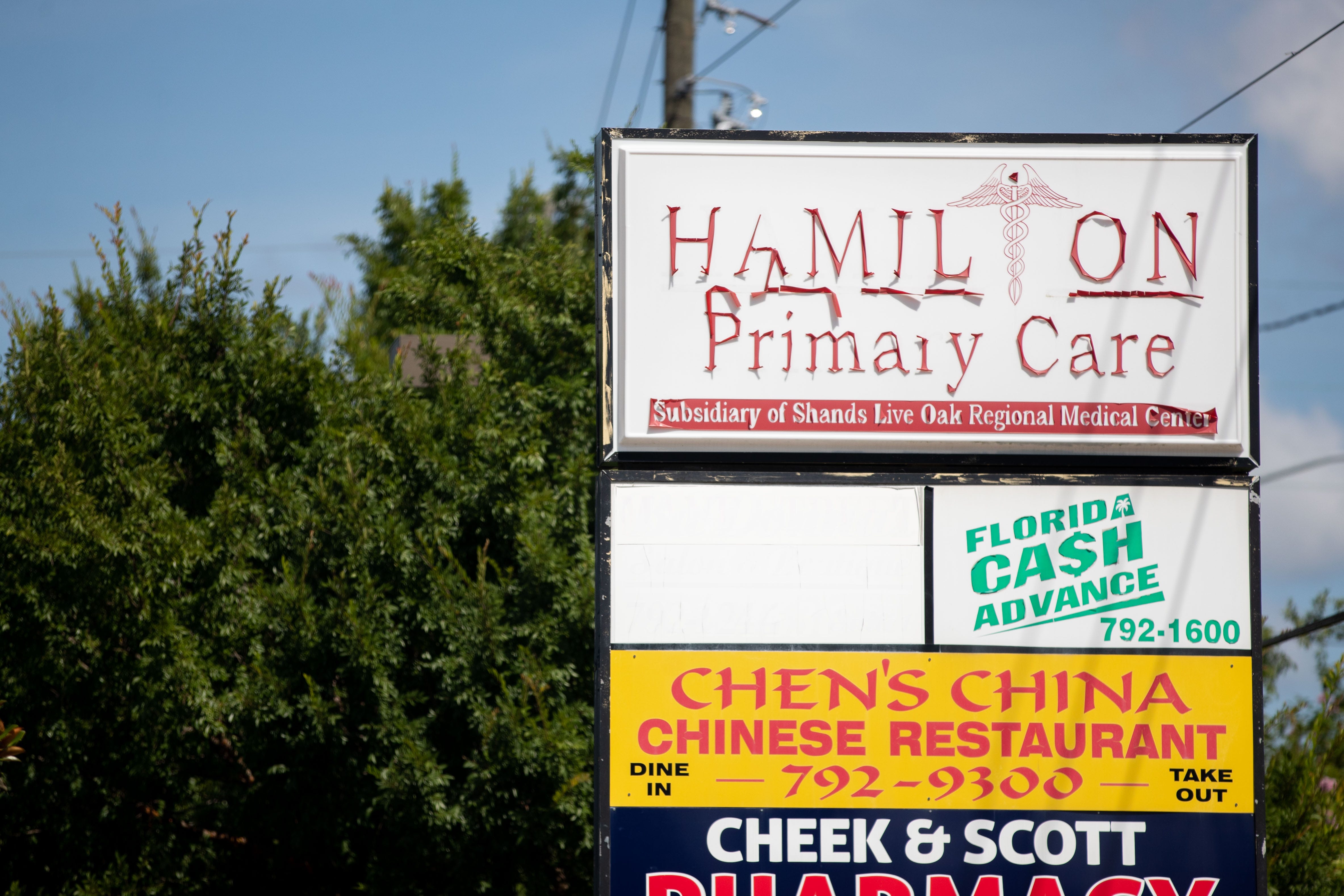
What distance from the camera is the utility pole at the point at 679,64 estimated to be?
11.2m

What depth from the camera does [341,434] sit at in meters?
10.8

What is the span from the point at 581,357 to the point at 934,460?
7.15 m

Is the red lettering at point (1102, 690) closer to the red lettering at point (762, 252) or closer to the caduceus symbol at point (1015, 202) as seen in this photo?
the caduceus symbol at point (1015, 202)

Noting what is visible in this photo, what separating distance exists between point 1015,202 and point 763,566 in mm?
1899

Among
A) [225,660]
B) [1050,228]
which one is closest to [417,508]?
[225,660]

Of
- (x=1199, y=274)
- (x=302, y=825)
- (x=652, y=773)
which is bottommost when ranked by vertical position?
(x=302, y=825)

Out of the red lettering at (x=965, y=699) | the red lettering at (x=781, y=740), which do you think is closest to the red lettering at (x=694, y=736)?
the red lettering at (x=781, y=740)

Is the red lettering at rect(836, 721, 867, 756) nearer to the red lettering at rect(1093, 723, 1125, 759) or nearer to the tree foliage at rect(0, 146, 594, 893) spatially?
the red lettering at rect(1093, 723, 1125, 759)

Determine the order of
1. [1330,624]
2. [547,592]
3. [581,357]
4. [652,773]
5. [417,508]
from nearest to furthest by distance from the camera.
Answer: [652,773]
[1330,624]
[547,592]
[417,508]
[581,357]

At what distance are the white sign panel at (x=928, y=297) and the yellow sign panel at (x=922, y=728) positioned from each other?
0.89 m

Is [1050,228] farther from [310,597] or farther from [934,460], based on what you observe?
[310,597]

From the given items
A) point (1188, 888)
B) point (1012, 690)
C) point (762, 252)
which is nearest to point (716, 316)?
point (762, 252)

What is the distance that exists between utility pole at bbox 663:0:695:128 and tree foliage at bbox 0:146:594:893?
1.91 m

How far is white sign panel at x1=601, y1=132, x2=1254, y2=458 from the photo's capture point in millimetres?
4859
